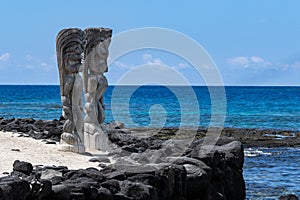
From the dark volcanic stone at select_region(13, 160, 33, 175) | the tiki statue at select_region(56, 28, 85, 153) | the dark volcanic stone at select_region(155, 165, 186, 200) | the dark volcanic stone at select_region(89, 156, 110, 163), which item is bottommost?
the dark volcanic stone at select_region(155, 165, 186, 200)

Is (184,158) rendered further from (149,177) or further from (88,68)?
(88,68)

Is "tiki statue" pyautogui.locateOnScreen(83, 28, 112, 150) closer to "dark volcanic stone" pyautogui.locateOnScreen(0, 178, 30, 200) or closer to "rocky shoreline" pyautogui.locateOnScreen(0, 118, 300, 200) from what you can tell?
"rocky shoreline" pyautogui.locateOnScreen(0, 118, 300, 200)

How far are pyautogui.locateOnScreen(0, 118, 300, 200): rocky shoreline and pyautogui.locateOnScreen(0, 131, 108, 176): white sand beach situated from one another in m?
0.43

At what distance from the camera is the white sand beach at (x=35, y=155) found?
47.0ft

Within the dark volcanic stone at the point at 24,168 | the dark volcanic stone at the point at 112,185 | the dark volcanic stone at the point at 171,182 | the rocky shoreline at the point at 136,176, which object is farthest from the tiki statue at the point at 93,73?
the dark volcanic stone at the point at 112,185

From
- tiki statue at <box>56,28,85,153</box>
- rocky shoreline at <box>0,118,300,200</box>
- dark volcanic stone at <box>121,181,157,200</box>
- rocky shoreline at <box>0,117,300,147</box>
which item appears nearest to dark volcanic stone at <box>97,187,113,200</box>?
rocky shoreline at <box>0,118,300,200</box>

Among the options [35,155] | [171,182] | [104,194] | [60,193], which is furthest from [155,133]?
[60,193]

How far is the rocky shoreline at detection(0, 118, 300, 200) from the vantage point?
1059 centimetres

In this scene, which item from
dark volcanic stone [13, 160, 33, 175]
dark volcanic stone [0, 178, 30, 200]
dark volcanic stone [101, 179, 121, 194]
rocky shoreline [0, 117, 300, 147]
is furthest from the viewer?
rocky shoreline [0, 117, 300, 147]

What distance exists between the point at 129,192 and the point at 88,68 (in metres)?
6.27

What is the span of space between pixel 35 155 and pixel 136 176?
12.2 ft

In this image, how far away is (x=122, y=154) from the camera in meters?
16.4

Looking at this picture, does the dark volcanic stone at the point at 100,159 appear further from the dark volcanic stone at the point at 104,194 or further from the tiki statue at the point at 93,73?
the dark volcanic stone at the point at 104,194

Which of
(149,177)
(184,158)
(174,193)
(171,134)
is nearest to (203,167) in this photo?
(184,158)
